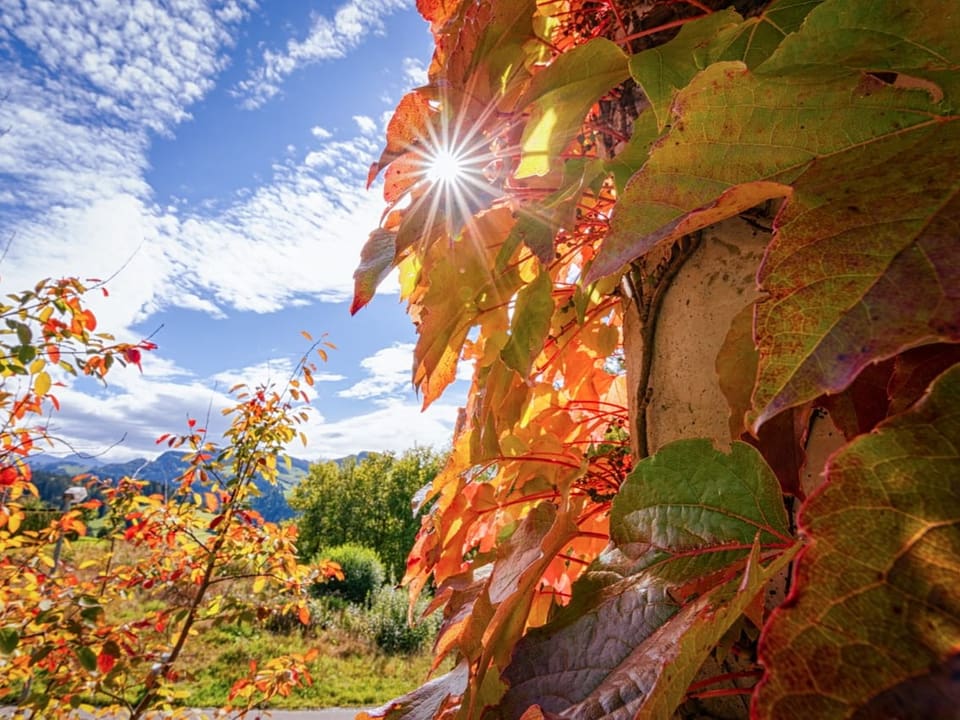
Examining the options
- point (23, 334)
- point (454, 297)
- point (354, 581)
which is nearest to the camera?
point (454, 297)

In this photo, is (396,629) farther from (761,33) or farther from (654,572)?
(761,33)

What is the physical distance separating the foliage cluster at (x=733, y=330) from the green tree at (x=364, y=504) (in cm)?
1430

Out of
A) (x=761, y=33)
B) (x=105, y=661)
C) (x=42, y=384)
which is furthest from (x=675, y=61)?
(x=42, y=384)

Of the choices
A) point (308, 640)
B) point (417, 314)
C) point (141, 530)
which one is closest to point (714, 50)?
point (417, 314)

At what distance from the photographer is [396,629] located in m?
8.88

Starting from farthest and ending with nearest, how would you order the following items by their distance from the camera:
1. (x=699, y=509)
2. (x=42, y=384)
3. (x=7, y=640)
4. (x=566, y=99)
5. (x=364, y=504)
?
(x=364, y=504) → (x=42, y=384) → (x=7, y=640) → (x=566, y=99) → (x=699, y=509)

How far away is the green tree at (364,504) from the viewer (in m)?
15.4

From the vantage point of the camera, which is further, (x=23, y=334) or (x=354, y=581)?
(x=354, y=581)

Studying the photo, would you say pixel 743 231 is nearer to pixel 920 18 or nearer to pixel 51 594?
pixel 920 18

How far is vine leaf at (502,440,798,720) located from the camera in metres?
0.28

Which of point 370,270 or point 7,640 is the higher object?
point 370,270

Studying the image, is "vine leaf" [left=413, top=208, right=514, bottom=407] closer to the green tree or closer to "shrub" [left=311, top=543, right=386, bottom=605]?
"shrub" [left=311, top=543, right=386, bottom=605]

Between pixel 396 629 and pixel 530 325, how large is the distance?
9414 millimetres

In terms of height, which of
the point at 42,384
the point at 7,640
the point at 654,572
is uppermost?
the point at 42,384
